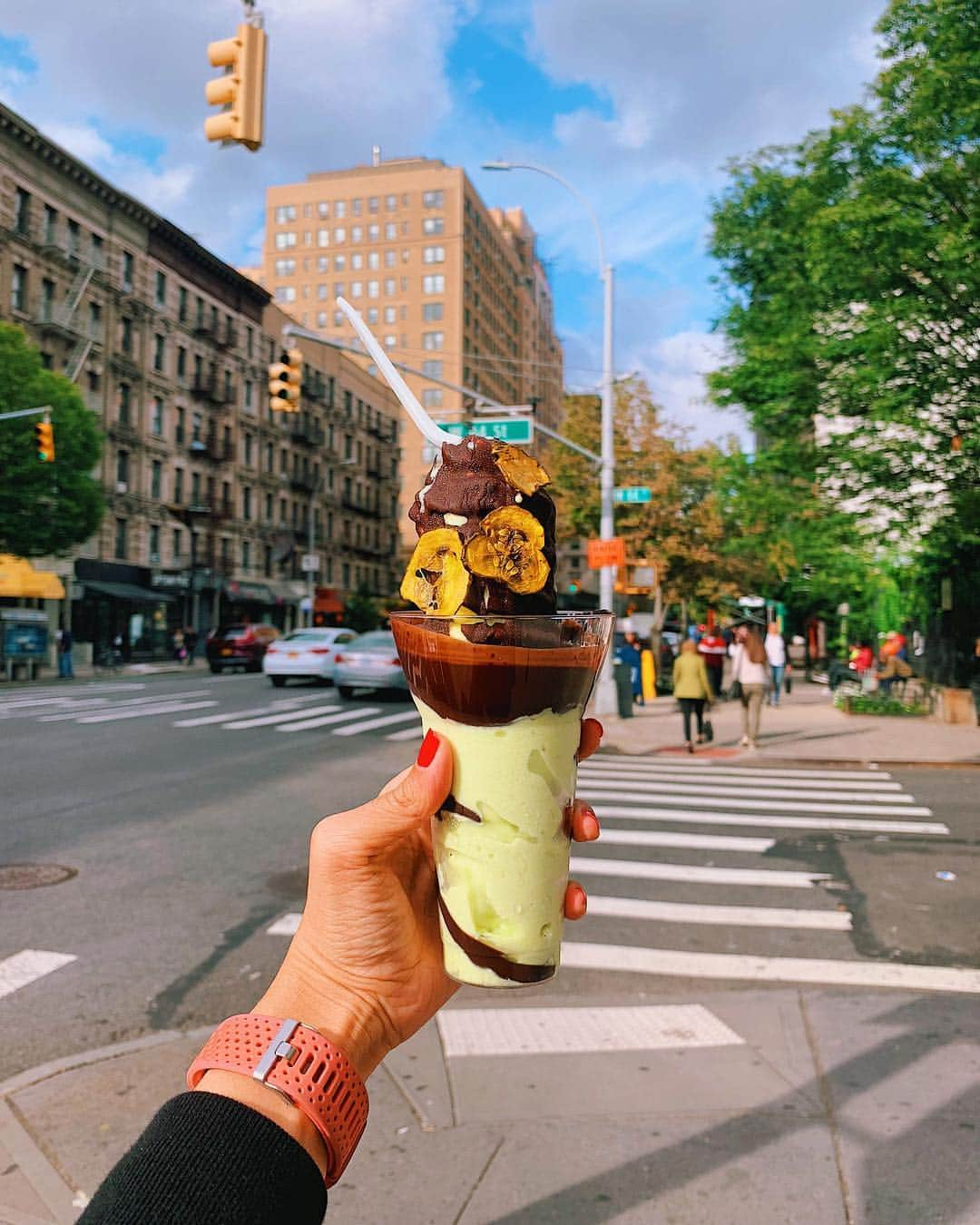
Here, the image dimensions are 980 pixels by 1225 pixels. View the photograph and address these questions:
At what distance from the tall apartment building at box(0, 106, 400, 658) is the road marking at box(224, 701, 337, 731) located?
894 inches

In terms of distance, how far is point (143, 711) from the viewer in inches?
770

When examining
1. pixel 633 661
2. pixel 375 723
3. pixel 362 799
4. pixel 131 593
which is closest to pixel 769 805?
pixel 362 799

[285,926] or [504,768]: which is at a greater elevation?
[504,768]

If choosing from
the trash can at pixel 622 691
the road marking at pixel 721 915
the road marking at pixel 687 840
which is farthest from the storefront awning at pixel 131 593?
the road marking at pixel 721 915

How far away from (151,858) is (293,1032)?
684 cm

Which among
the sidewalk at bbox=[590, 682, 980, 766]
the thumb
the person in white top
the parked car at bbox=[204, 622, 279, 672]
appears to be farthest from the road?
the parked car at bbox=[204, 622, 279, 672]

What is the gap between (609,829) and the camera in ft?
30.4

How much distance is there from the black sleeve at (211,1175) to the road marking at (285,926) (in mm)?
4763

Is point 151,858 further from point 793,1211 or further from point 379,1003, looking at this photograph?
point 379,1003

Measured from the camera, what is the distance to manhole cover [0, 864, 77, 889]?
7016 millimetres

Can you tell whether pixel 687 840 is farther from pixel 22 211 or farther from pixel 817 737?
pixel 22 211

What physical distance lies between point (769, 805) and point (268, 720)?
10.3m

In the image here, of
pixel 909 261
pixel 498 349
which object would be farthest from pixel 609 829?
pixel 498 349

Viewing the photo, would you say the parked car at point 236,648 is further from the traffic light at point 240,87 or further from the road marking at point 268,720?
the traffic light at point 240,87
